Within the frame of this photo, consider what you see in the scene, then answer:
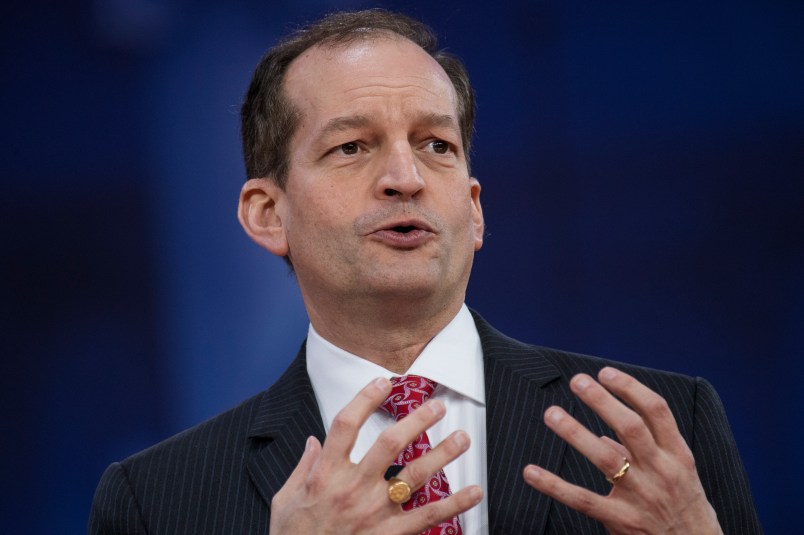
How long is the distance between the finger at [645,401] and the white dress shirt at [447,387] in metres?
0.43

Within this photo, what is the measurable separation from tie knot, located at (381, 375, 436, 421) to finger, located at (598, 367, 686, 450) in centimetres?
50

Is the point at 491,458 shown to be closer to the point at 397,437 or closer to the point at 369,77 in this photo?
the point at 397,437

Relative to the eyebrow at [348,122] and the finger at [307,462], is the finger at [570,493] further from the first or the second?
the eyebrow at [348,122]

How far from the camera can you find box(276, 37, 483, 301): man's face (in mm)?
1834

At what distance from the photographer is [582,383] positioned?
1391 mm

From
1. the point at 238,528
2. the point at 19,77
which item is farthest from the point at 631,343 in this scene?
the point at 19,77

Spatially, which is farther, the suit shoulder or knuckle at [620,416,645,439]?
the suit shoulder

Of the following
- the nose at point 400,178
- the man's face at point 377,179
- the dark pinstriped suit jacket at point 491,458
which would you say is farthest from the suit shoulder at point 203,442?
the nose at point 400,178

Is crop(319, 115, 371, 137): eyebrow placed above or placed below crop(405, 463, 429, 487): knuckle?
above

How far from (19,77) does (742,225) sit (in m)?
2.20

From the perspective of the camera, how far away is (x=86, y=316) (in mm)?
2789

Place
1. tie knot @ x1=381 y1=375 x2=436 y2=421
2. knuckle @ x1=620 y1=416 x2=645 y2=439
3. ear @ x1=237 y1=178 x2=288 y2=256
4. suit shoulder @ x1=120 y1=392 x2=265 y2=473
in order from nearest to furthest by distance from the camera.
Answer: knuckle @ x1=620 y1=416 x2=645 y2=439
tie knot @ x1=381 y1=375 x2=436 y2=421
suit shoulder @ x1=120 y1=392 x2=265 y2=473
ear @ x1=237 y1=178 x2=288 y2=256

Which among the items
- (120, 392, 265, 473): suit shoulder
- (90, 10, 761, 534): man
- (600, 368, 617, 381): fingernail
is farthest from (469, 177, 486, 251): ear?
(600, 368, 617, 381): fingernail

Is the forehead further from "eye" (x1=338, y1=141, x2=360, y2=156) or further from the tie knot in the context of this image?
the tie knot
